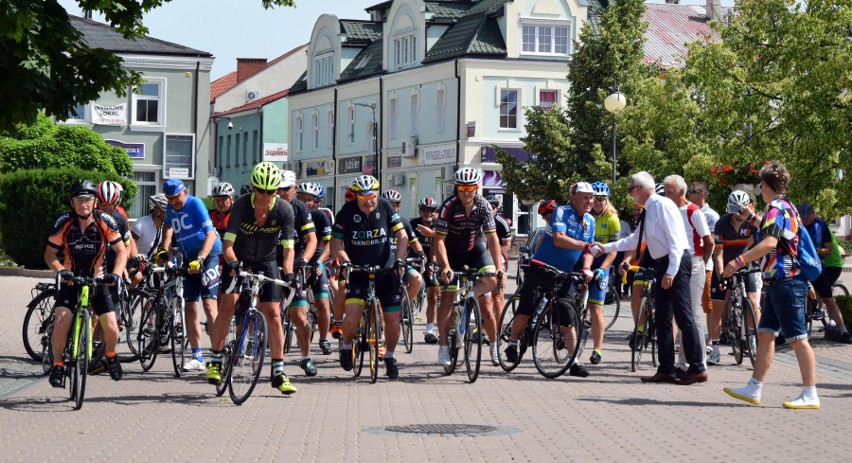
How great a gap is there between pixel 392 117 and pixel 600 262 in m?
52.1

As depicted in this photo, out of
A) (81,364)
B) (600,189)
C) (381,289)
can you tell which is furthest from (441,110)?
(81,364)

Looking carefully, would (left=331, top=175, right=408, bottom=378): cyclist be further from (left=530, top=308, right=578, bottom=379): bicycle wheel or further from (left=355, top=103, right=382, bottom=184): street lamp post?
(left=355, top=103, right=382, bottom=184): street lamp post

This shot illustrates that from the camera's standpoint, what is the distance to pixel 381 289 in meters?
14.0

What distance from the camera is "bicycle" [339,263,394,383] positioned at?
44.7ft

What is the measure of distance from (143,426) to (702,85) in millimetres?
14394

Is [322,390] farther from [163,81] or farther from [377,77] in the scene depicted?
[377,77]

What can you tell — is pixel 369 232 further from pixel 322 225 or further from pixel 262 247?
pixel 262 247

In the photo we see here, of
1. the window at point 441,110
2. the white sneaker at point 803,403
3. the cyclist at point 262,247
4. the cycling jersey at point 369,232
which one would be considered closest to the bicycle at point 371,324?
the cycling jersey at point 369,232

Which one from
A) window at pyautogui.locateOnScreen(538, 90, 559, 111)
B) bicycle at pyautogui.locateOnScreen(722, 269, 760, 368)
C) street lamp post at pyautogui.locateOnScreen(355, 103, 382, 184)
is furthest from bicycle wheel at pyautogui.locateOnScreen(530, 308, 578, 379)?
street lamp post at pyautogui.locateOnScreen(355, 103, 382, 184)

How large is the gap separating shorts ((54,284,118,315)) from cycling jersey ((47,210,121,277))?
0.57ft

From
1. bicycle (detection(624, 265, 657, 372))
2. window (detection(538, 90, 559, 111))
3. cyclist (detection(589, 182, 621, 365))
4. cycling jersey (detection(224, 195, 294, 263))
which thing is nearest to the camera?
cycling jersey (detection(224, 195, 294, 263))

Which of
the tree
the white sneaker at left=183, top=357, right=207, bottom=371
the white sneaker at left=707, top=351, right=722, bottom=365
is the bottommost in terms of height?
the white sneaker at left=183, top=357, right=207, bottom=371

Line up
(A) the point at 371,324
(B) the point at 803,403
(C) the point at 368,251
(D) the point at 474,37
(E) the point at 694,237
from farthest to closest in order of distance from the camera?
(D) the point at 474,37, (E) the point at 694,237, (C) the point at 368,251, (A) the point at 371,324, (B) the point at 803,403

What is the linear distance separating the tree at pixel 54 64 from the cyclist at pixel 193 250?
220cm
